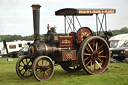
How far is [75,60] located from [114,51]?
7021mm

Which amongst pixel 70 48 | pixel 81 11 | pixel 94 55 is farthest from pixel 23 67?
pixel 81 11

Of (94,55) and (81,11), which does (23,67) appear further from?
(81,11)

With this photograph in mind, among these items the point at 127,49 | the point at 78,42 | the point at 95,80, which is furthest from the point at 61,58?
the point at 127,49

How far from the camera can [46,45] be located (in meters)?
8.98

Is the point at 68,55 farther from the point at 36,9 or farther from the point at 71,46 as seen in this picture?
the point at 36,9

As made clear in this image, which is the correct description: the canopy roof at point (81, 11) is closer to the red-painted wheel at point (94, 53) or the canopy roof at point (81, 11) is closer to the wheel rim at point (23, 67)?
the red-painted wheel at point (94, 53)

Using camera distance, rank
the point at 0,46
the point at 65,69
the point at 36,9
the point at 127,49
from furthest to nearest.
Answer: the point at 0,46 < the point at 127,49 < the point at 65,69 < the point at 36,9

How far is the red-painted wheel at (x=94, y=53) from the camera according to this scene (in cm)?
909

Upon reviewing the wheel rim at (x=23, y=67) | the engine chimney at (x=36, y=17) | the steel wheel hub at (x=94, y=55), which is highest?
the engine chimney at (x=36, y=17)

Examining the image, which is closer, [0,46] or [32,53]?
[32,53]

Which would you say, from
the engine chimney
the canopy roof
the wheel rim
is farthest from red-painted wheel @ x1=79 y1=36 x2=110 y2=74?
the wheel rim

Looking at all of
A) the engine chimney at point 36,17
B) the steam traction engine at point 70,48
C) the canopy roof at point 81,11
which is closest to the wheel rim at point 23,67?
the steam traction engine at point 70,48

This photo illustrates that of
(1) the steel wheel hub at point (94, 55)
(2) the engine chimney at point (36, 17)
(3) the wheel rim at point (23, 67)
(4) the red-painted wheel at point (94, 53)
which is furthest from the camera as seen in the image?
(1) the steel wheel hub at point (94, 55)

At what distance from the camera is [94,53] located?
31.2ft
